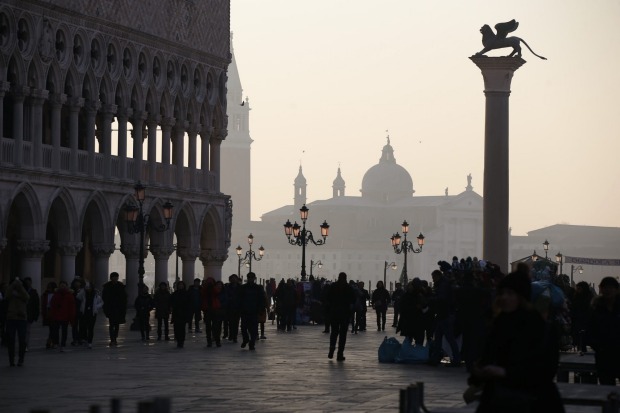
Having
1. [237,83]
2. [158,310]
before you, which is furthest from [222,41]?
[237,83]

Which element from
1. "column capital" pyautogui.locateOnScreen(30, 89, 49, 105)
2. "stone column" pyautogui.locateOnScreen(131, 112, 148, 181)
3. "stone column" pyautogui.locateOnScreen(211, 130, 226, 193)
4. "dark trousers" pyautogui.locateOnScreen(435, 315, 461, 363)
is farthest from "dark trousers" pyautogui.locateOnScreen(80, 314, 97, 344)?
"stone column" pyautogui.locateOnScreen(211, 130, 226, 193)

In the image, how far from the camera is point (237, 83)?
155500 millimetres

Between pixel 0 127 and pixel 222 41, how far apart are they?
14.1 metres

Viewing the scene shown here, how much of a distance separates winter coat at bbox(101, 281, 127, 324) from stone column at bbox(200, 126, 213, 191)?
23.3 metres

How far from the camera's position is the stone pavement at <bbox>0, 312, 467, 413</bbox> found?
15883 millimetres

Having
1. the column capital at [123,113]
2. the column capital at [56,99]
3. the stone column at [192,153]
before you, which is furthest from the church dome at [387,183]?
the column capital at [56,99]

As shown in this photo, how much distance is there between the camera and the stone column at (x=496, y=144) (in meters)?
36.6

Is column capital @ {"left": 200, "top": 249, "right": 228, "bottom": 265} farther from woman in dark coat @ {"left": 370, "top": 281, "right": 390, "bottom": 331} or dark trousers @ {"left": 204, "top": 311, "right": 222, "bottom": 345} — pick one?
dark trousers @ {"left": 204, "top": 311, "right": 222, "bottom": 345}

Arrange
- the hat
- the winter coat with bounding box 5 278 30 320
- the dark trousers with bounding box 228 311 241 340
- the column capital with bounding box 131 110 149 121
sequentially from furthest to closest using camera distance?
the column capital with bounding box 131 110 149 121 < the dark trousers with bounding box 228 311 241 340 < the winter coat with bounding box 5 278 30 320 < the hat

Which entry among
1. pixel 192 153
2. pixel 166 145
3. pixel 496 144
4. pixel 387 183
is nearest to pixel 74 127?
pixel 166 145

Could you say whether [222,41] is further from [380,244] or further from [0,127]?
[380,244]

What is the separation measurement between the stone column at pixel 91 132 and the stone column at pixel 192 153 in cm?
638

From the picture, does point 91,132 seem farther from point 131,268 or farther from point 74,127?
point 131,268

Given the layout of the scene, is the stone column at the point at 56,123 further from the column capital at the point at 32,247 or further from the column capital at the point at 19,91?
the column capital at the point at 32,247
